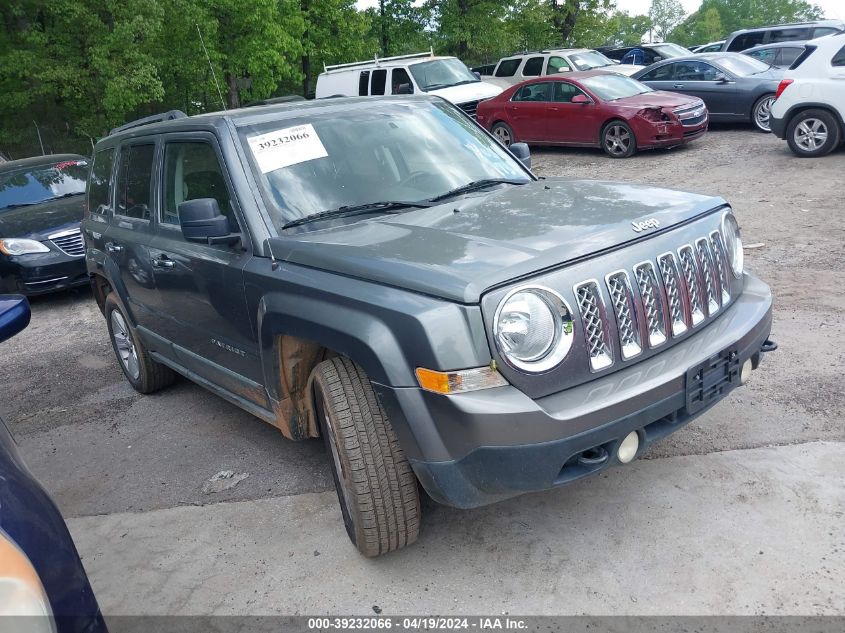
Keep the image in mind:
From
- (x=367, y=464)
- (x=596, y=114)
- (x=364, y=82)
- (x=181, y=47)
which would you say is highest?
(x=181, y=47)

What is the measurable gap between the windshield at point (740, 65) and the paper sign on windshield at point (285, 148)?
12.5 meters

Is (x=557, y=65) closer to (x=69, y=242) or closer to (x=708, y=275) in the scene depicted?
(x=69, y=242)

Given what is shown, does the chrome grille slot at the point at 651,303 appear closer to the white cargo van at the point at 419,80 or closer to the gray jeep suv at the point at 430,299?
the gray jeep suv at the point at 430,299

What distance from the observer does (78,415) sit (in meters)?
5.67

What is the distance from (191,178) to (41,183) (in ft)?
23.6

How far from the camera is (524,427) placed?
2689 mm

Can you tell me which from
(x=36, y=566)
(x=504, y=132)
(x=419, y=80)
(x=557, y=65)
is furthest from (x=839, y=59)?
(x=36, y=566)

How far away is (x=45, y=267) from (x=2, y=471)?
297 inches

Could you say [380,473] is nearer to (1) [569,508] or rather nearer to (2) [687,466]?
(1) [569,508]

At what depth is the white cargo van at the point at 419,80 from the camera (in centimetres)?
1662

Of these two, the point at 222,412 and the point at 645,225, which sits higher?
the point at 645,225

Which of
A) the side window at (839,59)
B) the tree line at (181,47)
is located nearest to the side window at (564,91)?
the side window at (839,59)

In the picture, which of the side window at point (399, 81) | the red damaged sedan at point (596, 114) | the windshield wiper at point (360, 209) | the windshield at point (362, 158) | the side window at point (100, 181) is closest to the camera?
the windshield wiper at point (360, 209)

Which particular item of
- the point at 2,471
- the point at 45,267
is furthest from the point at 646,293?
the point at 45,267
